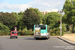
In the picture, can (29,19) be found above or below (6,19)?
below

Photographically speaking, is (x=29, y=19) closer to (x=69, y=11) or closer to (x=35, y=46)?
(x=69, y=11)

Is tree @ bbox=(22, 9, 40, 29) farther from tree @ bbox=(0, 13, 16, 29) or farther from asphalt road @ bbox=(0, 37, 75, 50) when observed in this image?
asphalt road @ bbox=(0, 37, 75, 50)

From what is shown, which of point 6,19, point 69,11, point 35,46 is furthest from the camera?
point 6,19

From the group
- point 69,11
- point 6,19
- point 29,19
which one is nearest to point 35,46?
point 69,11

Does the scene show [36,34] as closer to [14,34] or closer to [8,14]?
[14,34]

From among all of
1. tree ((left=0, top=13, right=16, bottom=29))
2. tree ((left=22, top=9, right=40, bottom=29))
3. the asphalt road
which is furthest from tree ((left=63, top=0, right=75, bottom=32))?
the asphalt road

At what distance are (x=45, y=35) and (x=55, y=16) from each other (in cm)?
5528

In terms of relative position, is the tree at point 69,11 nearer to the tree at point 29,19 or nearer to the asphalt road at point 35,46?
the tree at point 29,19

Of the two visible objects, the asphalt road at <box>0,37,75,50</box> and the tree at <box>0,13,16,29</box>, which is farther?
the tree at <box>0,13,16,29</box>

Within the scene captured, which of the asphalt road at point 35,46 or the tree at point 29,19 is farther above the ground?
the tree at point 29,19

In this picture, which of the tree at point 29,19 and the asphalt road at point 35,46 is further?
the tree at point 29,19

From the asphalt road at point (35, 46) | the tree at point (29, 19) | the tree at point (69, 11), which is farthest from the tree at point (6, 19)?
the asphalt road at point (35, 46)

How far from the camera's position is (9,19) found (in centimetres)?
6362

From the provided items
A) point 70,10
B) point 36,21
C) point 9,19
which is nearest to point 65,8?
point 70,10
